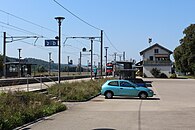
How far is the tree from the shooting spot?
8762cm

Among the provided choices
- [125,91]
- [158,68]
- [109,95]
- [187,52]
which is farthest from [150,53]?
[109,95]

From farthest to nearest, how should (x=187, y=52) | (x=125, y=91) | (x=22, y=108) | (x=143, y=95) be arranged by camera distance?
1. (x=187, y=52)
2. (x=125, y=91)
3. (x=143, y=95)
4. (x=22, y=108)

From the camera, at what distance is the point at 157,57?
320ft

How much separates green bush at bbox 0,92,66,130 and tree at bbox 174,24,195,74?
7465 centimetres

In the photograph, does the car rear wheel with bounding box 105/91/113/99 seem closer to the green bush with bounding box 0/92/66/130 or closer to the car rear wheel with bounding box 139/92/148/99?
the car rear wheel with bounding box 139/92/148/99

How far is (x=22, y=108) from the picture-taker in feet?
44.0

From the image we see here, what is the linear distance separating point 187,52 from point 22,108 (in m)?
79.8

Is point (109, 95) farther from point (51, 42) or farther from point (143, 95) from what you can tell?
point (51, 42)

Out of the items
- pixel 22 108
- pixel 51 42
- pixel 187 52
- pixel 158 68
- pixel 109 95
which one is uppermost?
pixel 187 52

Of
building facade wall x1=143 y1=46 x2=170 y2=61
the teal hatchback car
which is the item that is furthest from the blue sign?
building facade wall x1=143 y1=46 x2=170 y2=61

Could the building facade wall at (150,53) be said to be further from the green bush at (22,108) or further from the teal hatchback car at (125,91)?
the green bush at (22,108)

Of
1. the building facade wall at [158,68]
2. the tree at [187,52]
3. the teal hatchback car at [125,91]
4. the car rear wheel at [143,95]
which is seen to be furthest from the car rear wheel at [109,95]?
the building facade wall at [158,68]

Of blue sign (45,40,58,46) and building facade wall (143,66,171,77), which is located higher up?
blue sign (45,40,58,46)

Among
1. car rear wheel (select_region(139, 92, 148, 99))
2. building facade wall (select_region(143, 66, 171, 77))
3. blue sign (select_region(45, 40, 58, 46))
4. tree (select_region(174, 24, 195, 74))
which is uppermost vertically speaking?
tree (select_region(174, 24, 195, 74))
